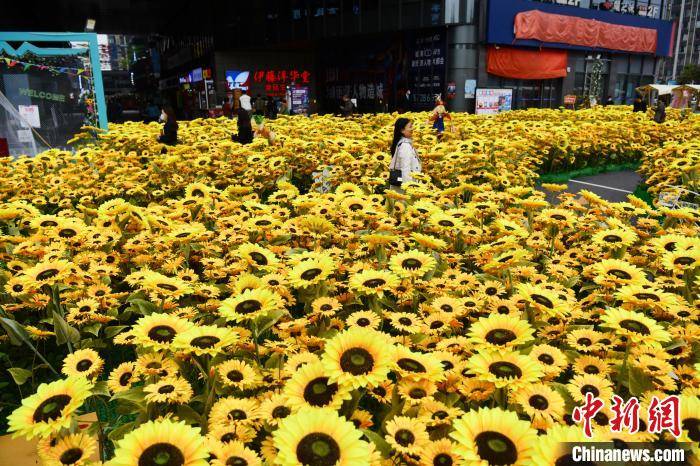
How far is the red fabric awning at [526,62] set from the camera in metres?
26.6

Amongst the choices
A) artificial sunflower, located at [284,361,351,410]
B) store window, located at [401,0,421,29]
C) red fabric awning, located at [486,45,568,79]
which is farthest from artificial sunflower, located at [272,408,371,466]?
red fabric awning, located at [486,45,568,79]

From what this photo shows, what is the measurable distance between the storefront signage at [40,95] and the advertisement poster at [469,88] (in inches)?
796

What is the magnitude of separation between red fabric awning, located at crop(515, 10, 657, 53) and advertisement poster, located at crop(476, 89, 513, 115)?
3052mm

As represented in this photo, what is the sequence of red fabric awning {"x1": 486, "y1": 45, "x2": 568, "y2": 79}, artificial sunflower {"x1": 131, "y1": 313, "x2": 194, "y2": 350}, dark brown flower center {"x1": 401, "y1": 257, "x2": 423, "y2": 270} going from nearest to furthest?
1. artificial sunflower {"x1": 131, "y1": 313, "x2": 194, "y2": 350}
2. dark brown flower center {"x1": 401, "y1": 257, "x2": 423, "y2": 270}
3. red fabric awning {"x1": 486, "y1": 45, "x2": 568, "y2": 79}

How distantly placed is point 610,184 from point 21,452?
12348 millimetres

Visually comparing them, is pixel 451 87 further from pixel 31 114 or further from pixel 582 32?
pixel 31 114

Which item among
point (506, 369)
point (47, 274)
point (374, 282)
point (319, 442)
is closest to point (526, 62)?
point (374, 282)

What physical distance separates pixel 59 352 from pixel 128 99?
5870 centimetres

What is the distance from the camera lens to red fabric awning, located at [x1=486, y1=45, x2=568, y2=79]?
26641mm

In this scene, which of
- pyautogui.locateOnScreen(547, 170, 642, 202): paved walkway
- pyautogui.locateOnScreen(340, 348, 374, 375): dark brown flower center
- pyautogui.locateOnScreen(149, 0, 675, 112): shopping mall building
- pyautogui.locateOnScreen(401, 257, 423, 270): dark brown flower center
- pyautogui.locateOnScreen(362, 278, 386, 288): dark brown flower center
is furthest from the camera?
pyautogui.locateOnScreen(149, 0, 675, 112): shopping mall building

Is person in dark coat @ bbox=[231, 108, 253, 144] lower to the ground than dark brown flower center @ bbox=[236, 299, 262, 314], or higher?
higher

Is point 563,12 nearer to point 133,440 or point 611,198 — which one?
point 611,198

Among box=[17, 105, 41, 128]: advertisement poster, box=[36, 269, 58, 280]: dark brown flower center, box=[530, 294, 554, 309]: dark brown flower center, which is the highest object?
box=[17, 105, 41, 128]: advertisement poster

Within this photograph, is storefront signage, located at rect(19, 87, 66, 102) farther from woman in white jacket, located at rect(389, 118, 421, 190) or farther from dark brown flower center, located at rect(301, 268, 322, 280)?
dark brown flower center, located at rect(301, 268, 322, 280)
